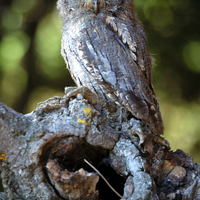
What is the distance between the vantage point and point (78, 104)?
142 centimetres

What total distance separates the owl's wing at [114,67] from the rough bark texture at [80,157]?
16 cm

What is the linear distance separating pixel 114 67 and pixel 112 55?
0.35 feet

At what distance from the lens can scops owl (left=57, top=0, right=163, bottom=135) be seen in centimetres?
169

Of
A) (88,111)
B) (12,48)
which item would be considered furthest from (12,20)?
(88,111)

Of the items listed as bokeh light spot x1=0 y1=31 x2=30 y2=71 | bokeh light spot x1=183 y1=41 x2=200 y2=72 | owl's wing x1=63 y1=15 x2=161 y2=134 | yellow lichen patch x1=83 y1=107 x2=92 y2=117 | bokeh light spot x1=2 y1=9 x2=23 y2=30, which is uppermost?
bokeh light spot x1=183 y1=41 x2=200 y2=72

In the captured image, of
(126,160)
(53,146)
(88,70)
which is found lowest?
(53,146)

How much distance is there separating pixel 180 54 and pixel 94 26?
1.70 m

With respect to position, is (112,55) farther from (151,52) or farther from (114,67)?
(151,52)

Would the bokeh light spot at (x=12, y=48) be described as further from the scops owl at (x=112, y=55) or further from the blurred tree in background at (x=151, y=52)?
the scops owl at (x=112, y=55)

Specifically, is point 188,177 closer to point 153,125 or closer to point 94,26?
point 153,125

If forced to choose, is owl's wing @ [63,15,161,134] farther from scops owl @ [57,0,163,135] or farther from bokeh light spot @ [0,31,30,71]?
bokeh light spot @ [0,31,30,71]

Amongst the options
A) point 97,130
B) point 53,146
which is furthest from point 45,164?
point 97,130

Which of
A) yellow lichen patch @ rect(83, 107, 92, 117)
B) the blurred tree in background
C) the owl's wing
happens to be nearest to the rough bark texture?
yellow lichen patch @ rect(83, 107, 92, 117)

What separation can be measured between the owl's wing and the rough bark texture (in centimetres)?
16
